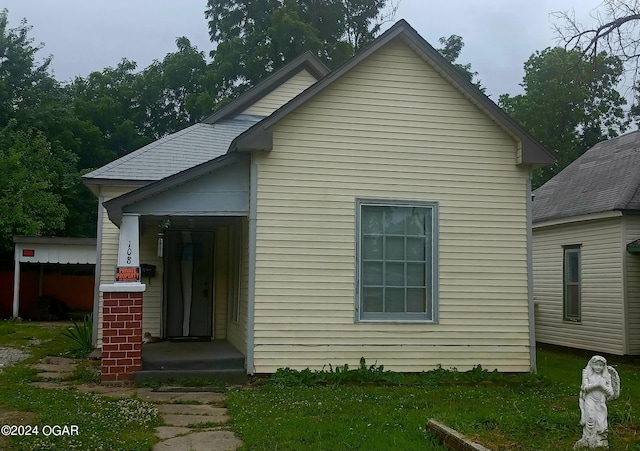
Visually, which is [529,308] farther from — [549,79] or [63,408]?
[549,79]

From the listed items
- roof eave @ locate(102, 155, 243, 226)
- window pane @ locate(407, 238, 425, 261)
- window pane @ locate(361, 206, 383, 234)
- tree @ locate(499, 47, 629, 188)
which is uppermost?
tree @ locate(499, 47, 629, 188)

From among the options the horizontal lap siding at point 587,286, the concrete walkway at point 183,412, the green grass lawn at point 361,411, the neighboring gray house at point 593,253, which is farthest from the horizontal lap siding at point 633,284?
the concrete walkway at point 183,412

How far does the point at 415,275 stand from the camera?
10328 millimetres

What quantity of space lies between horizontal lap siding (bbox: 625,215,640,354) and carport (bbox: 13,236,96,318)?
14.4 meters

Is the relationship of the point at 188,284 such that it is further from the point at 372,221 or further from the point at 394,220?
the point at 394,220

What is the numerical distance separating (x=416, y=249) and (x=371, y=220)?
0.82 meters

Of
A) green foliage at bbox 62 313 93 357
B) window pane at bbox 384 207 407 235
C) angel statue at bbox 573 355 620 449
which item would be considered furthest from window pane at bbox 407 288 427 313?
green foliage at bbox 62 313 93 357

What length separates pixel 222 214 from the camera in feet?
32.2

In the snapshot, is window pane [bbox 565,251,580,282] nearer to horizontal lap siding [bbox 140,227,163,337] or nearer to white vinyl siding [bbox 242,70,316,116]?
white vinyl siding [bbox 242,70,316,116]

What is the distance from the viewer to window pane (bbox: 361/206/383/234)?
10227mm

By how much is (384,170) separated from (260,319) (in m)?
2.86

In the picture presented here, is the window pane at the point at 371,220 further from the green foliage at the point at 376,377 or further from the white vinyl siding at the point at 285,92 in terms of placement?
the white vinyl siding at the point at 285,92

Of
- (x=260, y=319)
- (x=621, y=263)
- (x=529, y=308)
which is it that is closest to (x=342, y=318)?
(x=260, y=319)

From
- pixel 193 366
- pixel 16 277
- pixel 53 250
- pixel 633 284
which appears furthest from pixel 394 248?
pixel 16 277
